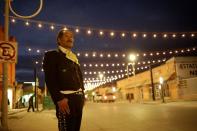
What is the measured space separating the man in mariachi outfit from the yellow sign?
24.6 feet

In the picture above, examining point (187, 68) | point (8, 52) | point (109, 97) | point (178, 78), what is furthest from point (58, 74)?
point (109, 97)

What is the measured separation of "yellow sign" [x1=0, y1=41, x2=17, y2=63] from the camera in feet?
37.6

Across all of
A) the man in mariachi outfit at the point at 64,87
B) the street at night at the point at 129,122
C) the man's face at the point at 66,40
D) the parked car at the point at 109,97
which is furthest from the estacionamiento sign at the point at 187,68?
the man in mariachi outfit at the point at 64,87

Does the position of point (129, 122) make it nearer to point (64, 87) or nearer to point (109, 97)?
point (64, 87)

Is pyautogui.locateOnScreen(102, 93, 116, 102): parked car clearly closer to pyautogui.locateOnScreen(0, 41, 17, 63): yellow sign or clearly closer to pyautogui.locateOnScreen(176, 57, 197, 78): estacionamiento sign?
pyautogui.locateOnScreen(176, 57, 197, 78): estacionamiento sign

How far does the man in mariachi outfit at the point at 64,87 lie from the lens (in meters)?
4.12

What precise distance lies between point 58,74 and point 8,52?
784 cm

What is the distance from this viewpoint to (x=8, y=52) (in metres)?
11.6

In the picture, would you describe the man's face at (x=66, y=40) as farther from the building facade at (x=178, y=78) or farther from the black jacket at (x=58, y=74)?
the building facade at (x=178, y=78)

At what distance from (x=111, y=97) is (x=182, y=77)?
1995 centimetres

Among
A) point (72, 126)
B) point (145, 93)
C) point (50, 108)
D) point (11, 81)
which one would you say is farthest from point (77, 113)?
point (145, 93)

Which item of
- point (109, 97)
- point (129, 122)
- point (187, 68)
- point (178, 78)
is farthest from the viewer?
point (109, 97)

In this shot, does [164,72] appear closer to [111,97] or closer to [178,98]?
[178,98]

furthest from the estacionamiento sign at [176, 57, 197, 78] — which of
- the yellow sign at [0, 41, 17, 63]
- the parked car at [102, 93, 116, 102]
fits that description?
the yellow sign at [0, 41, 17, 63]
